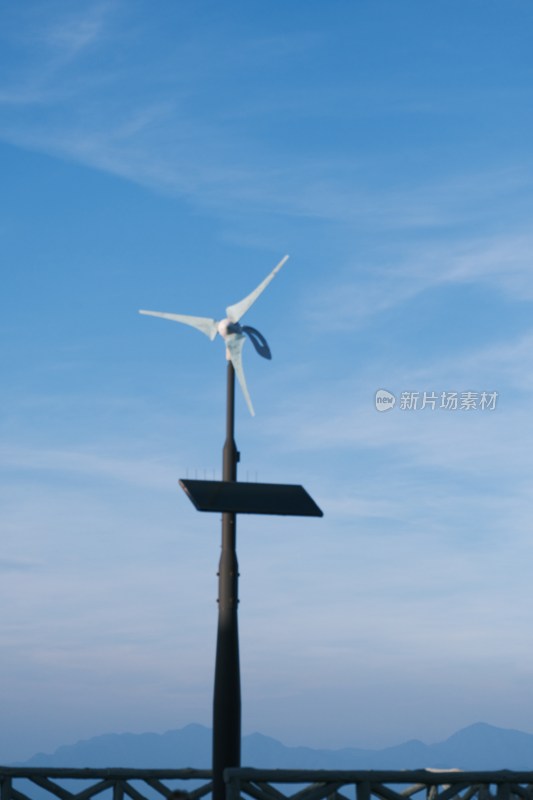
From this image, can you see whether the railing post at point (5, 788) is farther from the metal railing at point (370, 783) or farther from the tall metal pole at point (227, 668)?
the metal railing at point (370, 783)

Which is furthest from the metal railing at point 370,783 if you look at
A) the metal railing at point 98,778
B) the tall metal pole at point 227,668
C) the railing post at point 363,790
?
the metal railing at point 98,778

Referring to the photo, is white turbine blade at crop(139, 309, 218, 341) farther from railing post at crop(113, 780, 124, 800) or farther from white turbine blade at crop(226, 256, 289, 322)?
railing post at crop(113, 780, 124, 800)

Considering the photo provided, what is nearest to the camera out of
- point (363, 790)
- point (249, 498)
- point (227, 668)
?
point (363, 790)

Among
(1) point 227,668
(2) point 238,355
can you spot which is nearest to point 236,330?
(2) point 238,355

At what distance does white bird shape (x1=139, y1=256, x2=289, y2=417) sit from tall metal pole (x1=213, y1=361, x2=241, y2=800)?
2.99m

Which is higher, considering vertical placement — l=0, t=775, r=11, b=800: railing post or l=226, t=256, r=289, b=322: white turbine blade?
l=226, t=256, r=289, b=322: white turbine blade

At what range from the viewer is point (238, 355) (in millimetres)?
22266

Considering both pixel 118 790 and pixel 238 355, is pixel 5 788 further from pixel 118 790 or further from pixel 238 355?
pixel 238 355

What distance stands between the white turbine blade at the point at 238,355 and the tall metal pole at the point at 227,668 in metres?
2.70

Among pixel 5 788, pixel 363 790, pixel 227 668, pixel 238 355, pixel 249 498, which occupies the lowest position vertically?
pixel 363 790

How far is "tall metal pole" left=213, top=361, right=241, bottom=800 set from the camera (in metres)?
19.5

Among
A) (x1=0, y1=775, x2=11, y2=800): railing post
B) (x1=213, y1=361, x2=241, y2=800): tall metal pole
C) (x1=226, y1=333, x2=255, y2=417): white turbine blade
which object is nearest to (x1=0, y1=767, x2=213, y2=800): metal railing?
(x1=0, y1=775, x2=11, y2=800): railing post

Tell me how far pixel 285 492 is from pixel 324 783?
522 centimetres

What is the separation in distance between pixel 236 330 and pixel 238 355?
637 millimetres
